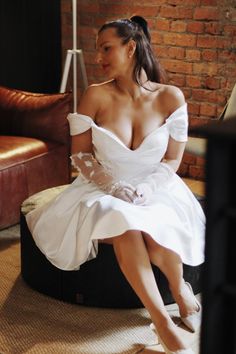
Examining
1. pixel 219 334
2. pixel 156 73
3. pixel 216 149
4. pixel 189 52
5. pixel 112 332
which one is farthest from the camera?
pixel 189 52

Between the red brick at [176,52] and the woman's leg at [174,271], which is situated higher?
the red brick at [176,52]

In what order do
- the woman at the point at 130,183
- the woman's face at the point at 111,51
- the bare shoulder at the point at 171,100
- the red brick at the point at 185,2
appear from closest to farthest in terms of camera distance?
the woman at the point at 130,183 < the woman's face at the point at 111,51 < the bare shoulder at the point at 171,100 < the red brick at the point at 185,2

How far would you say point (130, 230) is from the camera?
235 cm

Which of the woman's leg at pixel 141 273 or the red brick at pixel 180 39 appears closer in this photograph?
the woman's leg at pixel 141 273

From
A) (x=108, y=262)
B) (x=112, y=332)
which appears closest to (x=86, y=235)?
(x=108, y=262)

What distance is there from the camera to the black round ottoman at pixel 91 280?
2605mm

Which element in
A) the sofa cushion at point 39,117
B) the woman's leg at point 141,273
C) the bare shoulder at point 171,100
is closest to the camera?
the woman's leg at point 141,273

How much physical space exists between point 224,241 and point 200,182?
319 centimetres

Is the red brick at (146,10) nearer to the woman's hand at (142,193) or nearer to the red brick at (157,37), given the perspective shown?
the red brick at (157,37)

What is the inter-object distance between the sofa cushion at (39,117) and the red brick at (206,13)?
110 cm

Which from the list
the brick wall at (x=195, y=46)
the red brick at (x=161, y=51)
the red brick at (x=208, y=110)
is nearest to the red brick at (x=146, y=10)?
the brick wall at (x=195, y=46)

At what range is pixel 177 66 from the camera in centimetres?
445

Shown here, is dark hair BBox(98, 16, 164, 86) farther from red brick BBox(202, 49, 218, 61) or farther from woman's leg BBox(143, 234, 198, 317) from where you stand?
red brick BBox(202, 49, 218, 61)

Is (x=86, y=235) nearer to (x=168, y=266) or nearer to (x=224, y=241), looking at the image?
(x=168, y=266)
